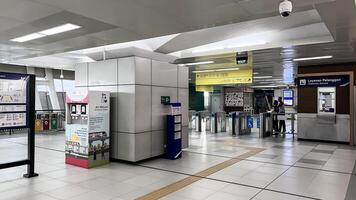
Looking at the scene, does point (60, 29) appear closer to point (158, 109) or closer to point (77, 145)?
point (77, 145)

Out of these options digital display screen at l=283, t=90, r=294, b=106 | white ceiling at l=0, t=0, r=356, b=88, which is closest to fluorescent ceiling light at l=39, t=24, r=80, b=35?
white ceiling at l=0, t=0, r=356, b=88

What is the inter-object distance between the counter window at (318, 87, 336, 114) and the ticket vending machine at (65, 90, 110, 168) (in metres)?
7.92

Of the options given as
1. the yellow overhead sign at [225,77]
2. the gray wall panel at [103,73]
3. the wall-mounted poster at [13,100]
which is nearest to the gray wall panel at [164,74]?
the gray wall panel at [103,73]

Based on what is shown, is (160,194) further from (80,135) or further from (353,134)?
(353,134)

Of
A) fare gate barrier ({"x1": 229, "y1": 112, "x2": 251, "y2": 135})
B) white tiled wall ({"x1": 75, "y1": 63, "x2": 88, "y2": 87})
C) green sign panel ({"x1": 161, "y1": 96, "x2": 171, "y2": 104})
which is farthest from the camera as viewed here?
fare gate barrier ({"x1": 229, "y1": 112, "x2": 251, "y2": 135})

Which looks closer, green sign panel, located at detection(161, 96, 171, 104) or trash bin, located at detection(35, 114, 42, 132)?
green sign panel, located at detection(161, 96, 171, 104)

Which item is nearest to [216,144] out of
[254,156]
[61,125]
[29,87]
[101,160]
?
[254,156]

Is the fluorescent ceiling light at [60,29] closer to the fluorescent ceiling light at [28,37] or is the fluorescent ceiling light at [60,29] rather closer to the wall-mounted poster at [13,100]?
the fluorescent ceiling light at [28,37]

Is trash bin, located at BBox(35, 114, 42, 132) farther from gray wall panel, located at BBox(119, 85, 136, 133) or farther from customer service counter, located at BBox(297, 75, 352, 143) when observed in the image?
customer service counter, located at BBox(297, 75, 352, 143)

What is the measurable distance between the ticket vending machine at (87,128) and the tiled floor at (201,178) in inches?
10.5

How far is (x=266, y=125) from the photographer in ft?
38.0

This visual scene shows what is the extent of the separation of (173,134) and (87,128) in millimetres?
2201

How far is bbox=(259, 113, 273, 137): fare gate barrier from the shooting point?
440 inches

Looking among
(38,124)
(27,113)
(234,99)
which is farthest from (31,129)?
(234,99)
